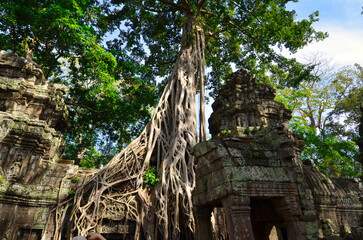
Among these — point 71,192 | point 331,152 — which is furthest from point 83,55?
point 331,152

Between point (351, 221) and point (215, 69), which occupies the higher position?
point (215, 69)

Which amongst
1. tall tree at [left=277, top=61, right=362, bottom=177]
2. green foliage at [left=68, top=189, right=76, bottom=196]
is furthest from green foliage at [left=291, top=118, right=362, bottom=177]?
green foliage at [left=68, top=189, right=76, bottom=196]

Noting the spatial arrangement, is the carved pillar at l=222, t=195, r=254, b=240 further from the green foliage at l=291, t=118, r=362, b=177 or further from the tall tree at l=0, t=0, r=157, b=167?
the green foliage at l=291, t=118, r=362, b=177

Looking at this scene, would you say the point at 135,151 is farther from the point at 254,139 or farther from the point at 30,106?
the point at 254,139

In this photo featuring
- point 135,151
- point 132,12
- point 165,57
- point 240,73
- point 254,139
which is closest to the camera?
point 254,139

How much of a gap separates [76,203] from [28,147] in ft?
5.48

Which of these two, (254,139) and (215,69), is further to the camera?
(215,69)

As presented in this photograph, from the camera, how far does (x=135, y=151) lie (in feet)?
20.6

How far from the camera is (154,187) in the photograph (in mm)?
5727

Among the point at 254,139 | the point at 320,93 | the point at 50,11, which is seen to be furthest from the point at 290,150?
the point at 320,93

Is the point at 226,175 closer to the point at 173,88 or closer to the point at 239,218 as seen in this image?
the point at 239,218

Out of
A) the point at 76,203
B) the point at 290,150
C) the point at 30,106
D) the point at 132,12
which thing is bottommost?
the point at 76,203

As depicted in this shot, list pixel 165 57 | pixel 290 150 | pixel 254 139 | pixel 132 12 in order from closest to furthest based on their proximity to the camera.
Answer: pixel 290 150 < pixel 254 139 < pixel 132 12 < pixel 165 57

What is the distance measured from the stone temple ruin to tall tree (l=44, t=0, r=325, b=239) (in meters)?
0.60
